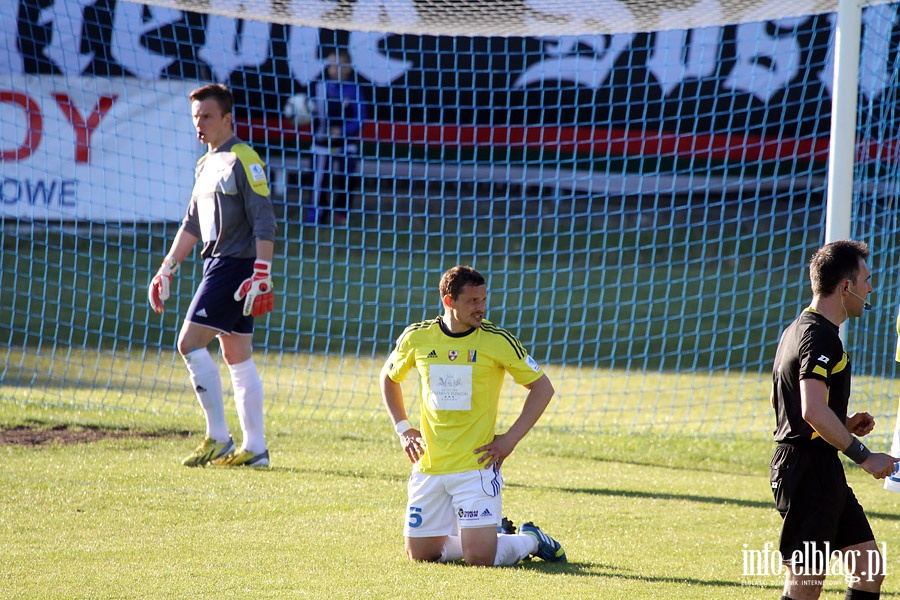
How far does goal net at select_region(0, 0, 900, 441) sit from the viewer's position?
25.9 feet

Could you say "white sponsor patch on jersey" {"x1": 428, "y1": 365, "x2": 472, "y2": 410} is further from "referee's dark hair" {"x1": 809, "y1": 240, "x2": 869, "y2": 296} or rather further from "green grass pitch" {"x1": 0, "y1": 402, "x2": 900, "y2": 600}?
"referee's dark hair" {"x1": 809, "y1": 240, "x2": 869, "y2": 296}

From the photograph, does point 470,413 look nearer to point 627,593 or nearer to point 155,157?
point 627,593

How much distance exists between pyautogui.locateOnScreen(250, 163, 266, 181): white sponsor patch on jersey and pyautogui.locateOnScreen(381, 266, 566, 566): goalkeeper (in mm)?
1726

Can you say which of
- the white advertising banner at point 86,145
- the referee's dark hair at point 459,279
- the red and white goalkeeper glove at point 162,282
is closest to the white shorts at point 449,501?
the referee's dark hair at point 459,279

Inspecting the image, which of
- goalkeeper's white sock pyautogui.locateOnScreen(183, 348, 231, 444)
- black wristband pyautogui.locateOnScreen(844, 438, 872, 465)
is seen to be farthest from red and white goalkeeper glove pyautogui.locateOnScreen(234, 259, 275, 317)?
black wristband pyautogui.locateOnScreen(844, 438, 872, 465)

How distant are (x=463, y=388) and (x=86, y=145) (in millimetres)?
9698

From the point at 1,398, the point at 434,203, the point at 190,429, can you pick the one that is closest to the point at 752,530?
the point at 190,429

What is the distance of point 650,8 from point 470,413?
12.3 ft

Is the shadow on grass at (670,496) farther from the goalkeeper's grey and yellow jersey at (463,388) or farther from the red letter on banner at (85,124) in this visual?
the red letter on banner at (85,124)

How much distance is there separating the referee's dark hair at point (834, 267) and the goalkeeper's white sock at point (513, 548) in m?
1.59

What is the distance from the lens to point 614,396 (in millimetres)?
8469

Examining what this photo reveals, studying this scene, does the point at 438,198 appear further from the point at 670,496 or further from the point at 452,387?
the point at 452,387

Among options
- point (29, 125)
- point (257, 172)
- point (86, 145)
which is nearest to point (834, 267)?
point (257, 172)

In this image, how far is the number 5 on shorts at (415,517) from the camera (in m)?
Result: 4.27
